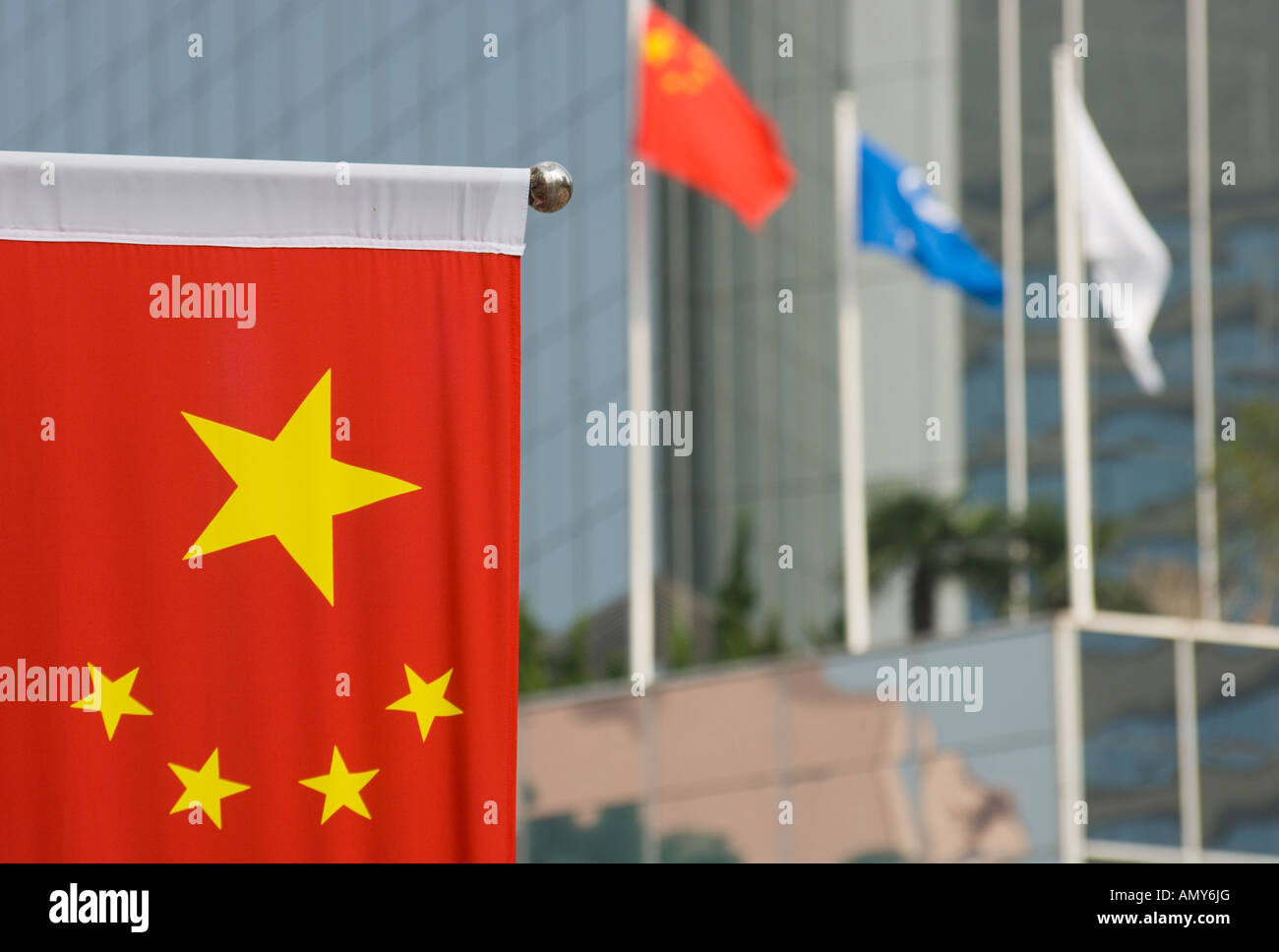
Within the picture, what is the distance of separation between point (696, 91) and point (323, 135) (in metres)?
18.3

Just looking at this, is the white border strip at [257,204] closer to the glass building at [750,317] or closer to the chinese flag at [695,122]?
the chinese flag at [695,122]

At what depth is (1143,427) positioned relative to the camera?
31719 millimetres

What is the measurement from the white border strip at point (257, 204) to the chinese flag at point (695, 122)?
617 inches

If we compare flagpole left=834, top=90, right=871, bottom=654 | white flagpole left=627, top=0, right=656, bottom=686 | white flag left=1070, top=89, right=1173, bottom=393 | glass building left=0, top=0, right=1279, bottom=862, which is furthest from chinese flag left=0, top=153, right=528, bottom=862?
glass building left=0, top=0, right=1279, bottom=862

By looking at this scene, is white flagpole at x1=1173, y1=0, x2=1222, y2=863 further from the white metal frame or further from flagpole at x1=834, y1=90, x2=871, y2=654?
the white metal frame

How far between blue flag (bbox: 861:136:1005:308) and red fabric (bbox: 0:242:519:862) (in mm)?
16163

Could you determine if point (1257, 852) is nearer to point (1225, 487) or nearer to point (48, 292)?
point (1225, 487)

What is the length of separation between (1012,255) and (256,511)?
1152 inches

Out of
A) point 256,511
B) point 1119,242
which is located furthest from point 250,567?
point 1119,242

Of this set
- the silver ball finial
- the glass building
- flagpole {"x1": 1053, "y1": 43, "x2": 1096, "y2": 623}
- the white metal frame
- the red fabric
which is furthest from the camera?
the glass building

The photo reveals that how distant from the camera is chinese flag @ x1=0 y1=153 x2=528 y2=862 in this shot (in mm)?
4402

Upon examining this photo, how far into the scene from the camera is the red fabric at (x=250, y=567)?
4.40 meters

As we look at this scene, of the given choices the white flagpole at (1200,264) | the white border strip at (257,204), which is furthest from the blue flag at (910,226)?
the white border strip at (257,204)

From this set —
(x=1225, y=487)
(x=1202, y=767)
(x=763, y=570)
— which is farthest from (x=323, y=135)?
(x=1202, y=767)
